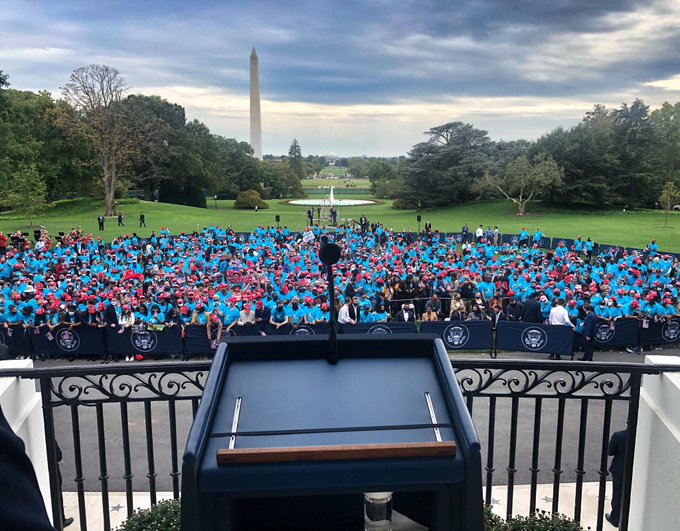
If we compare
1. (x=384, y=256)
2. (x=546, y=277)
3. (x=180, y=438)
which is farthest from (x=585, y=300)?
(x=180, y=438)

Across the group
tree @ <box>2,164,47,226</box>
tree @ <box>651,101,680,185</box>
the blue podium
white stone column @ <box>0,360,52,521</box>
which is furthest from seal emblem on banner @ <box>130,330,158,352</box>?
tree @ <box>651,101,680,185</box>

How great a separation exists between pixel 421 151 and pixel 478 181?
9469mm

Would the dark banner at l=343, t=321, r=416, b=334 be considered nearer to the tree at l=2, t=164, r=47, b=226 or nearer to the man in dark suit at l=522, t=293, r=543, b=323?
the man in dark suit at l=522, t=293, r=543, b=323

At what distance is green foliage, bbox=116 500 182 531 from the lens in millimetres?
3979

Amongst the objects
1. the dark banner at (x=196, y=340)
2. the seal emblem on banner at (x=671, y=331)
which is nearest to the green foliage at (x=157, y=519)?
the dark banner at (x=196, y=340)

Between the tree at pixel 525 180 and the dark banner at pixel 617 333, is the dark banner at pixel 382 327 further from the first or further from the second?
the tree at pixel 525 180

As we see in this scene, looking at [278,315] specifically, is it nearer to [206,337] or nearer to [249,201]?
[206,337]

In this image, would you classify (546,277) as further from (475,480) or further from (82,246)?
(82,246)

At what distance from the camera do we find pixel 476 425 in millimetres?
10883

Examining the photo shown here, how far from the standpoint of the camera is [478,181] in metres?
64.7

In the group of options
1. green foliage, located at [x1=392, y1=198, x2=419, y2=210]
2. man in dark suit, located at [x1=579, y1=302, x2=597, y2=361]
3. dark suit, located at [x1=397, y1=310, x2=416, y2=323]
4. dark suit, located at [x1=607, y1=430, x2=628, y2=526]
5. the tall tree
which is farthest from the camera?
green foliage, located at [x1=392, y1=198, x2=419, y2=210]

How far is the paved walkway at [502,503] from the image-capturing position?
652cm

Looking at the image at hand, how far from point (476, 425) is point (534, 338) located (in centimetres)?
542

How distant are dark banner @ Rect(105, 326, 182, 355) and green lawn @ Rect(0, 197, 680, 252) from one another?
35583 mm
